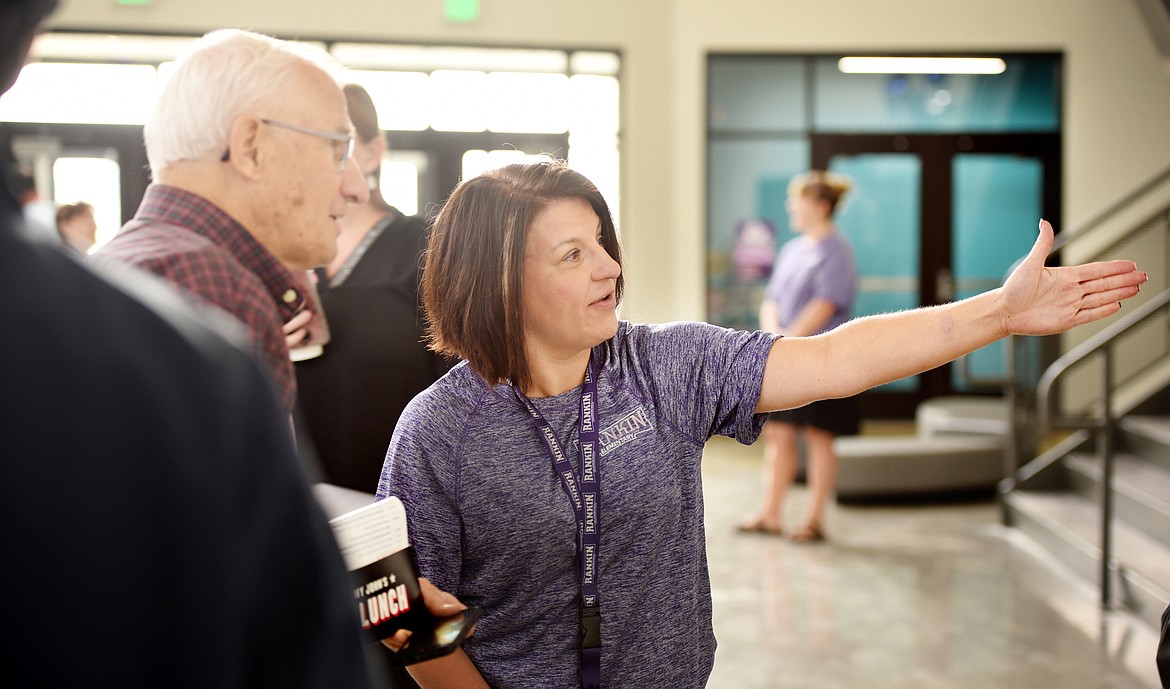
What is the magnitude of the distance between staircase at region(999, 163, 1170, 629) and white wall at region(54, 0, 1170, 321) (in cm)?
248

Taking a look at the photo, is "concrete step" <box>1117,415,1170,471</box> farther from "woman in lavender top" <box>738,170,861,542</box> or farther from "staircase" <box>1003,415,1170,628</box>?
"woman in lavender top" <box>738,170,861,542</box>

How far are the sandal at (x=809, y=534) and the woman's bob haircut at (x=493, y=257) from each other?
4.15 m

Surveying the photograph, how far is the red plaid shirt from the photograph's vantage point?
3.68 feet

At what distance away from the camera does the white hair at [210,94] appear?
1296 mm

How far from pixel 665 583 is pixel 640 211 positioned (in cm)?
792

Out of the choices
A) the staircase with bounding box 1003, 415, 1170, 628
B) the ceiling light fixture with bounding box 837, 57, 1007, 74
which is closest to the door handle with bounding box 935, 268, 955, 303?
the ceiling light fixture with bounding box 837, 57, 1007, 74

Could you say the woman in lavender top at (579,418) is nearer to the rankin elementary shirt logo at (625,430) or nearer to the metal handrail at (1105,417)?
the rankin elementary shirt logo at (625,430)

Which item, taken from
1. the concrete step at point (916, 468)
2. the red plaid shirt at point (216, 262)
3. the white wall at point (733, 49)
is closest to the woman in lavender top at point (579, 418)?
the red plaid shirt at point (216, 262)

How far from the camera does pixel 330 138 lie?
140 cm

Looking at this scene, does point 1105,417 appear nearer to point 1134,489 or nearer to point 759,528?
point 1134,489

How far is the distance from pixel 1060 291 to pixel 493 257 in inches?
34.8

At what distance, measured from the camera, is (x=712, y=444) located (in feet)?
28.6

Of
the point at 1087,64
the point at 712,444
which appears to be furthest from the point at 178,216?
the point at 1087,64

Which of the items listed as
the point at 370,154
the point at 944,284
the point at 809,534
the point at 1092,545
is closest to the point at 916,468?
the point at 809,534
